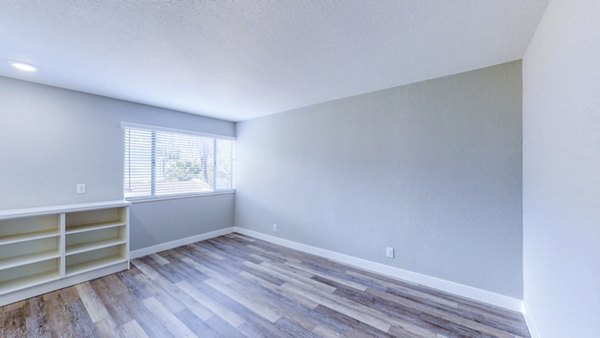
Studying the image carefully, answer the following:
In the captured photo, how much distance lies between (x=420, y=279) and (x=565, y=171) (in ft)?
6.28

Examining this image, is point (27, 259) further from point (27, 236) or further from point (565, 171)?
point (565, 171)

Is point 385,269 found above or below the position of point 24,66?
below

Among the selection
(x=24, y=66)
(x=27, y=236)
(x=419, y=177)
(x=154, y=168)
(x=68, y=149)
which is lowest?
(x=27, y=236)

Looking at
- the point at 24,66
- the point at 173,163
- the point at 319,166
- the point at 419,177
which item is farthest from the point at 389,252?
the point at 24,66

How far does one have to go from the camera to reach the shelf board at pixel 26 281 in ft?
7.68

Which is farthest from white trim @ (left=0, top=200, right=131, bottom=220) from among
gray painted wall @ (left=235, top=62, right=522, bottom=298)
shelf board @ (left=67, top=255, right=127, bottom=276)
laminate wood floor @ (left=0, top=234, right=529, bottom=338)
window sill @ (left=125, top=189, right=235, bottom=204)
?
gray painted wall @ (left=235, top=62, right=522, bottom=298)

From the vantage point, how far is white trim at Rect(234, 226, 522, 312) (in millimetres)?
2260

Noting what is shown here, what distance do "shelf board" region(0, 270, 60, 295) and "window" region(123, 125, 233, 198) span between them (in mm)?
1187

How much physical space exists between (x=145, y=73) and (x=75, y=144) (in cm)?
155

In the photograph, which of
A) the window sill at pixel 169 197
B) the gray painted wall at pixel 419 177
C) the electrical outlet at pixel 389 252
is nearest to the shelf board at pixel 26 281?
the window sill at pixel 169 197

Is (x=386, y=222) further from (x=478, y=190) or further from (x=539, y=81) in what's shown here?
(x=539, y=81)

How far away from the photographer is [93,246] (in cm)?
291

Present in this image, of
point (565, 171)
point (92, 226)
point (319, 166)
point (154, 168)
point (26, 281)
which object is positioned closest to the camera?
point (565, 171)

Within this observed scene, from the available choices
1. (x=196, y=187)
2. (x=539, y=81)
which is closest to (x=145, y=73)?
(x=196, y=187)
